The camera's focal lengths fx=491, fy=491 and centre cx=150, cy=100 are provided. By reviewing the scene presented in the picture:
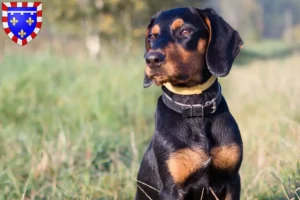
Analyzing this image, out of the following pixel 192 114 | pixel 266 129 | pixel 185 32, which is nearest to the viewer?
pixel 192 114

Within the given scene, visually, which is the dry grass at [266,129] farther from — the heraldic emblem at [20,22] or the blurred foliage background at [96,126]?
the heraldic emblem at [20,22]

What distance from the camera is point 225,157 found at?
266 centimetres

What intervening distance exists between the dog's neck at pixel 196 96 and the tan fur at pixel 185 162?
0.31 metres

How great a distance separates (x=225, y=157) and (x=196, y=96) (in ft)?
1.37

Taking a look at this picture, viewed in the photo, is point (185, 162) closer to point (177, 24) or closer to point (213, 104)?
point (213, 104)

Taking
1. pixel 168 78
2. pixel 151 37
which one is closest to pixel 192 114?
pixel 168 78

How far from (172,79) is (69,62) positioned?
6.72 meters

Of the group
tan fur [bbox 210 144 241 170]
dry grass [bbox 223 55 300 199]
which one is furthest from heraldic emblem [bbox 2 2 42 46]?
dry grass [bbox 223 55 300 199]

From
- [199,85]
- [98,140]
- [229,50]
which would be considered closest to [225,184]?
[199,85]

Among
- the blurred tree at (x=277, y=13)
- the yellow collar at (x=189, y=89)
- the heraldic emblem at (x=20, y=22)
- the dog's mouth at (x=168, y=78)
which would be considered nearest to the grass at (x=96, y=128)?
the yellow collar at (x=189, y=89)

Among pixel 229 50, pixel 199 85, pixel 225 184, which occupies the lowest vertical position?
pixel 225 184

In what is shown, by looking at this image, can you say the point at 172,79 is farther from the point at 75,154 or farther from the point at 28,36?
the point at 75,154

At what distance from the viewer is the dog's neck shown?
9.34ft

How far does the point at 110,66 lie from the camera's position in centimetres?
869
